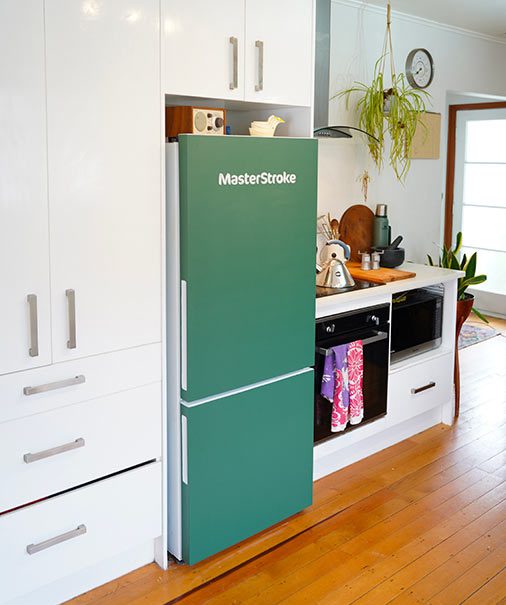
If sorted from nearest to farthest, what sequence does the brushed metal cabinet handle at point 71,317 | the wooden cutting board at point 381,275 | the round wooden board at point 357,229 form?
the brushed metal cabinet handle at point 71,317, the wooden cutting board at point 381,275, the round wooden board at point 357,229

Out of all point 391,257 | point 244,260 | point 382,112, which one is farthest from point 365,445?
point 382,112

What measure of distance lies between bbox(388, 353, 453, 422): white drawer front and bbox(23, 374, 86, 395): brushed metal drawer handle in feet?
6.16

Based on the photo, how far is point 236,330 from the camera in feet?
9.04

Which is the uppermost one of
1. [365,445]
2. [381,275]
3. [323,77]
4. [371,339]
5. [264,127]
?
[323,77]

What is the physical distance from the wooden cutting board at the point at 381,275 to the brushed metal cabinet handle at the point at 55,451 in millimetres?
1873

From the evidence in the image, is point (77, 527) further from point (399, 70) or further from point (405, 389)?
point (399, 70)

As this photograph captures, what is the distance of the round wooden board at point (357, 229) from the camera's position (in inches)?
173

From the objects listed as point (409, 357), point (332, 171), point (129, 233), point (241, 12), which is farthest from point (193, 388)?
point (332, 171)

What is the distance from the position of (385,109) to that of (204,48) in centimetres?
207

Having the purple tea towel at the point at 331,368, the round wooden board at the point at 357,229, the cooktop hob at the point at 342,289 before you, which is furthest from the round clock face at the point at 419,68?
the purple tea towel at the point at 331,368

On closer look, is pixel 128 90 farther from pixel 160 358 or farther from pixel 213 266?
pixel 160 358

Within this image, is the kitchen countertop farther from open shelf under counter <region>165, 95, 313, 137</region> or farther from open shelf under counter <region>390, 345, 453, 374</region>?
open shelf under counter <region>165, 95, 313, 137</region>

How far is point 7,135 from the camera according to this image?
82.8 inches

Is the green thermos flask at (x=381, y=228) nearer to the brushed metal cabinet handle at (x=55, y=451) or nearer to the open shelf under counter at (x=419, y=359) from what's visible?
the open shelf under counter at (x=419, y=359)
